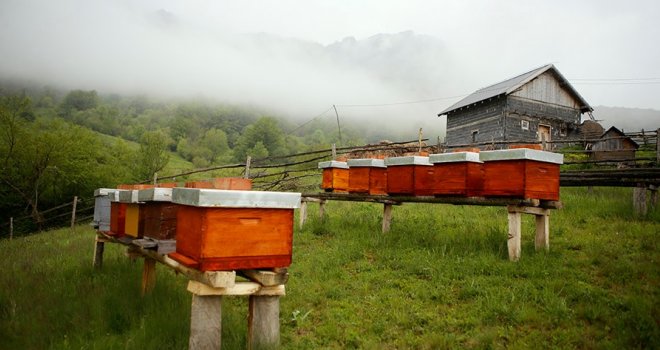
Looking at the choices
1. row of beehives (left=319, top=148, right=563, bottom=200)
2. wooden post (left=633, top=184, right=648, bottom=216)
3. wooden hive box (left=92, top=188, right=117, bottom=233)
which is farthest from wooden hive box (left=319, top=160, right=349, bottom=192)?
wooden post (left=633, top=184, right=648, bottom=216)

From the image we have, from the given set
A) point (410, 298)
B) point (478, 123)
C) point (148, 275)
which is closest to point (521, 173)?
point (410, 298)

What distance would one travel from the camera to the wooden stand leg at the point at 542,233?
563 centimetres

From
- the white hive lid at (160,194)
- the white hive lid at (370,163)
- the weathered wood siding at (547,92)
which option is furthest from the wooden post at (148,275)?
the weathered wood siding at (547,92)

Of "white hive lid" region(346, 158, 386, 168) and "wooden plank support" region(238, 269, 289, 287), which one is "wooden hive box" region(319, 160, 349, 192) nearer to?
"white hive lid" region(346, 158, 386, 168)

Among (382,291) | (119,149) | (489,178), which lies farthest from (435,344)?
(119,149)

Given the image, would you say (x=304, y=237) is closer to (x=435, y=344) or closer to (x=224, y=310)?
(x=224, y=310)

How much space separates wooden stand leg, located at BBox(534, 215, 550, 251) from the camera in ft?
18.5

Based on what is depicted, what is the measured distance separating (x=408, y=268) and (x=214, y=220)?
3.50m

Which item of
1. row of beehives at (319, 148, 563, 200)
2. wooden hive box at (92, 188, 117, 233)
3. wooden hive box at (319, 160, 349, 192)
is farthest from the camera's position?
wooden hive box at (319, 160, 349, 192)

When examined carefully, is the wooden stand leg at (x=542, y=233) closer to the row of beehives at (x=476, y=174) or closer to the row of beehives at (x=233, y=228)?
the row of beehives at (x=476, y=174)

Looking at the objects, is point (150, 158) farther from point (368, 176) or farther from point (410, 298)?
point (410, 298)

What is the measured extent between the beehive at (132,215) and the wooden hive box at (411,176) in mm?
4116

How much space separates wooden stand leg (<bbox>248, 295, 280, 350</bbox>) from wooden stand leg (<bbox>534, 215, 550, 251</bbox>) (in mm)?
4286

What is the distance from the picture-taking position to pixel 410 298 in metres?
4.68
